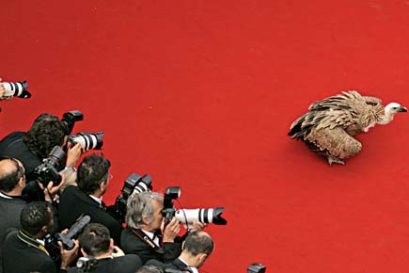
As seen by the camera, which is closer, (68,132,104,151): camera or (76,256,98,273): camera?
(76,256,98,273): camera

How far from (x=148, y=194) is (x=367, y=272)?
1.85 meters

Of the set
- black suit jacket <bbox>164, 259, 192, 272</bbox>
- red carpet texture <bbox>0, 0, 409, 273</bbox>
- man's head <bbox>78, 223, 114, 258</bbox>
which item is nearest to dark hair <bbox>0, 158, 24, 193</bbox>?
man's head <bbox>78, 223, 114, 258</bbox>

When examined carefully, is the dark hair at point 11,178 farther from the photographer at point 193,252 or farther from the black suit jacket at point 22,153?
the photographer at point 193,252

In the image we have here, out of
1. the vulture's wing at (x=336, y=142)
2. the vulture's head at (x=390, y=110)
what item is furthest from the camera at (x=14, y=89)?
the vulture's head at (x=390, y=110)

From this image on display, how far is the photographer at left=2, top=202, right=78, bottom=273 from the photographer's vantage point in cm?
568

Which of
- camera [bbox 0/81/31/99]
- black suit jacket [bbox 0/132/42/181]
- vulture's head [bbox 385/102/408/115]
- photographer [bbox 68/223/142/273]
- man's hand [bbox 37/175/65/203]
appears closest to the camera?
photographer [bbox 68/223/142/273]

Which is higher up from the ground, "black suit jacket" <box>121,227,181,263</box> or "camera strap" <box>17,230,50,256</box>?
"black suit jacket" <box>121,227,181,263</box>

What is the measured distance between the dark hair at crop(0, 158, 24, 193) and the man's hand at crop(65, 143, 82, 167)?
0.64 metres

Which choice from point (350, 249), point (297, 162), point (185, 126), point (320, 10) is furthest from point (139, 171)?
point (320, 10)

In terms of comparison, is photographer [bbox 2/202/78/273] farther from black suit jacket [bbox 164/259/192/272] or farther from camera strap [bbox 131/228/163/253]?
black suit jacket [bbox 164/259/192/272]

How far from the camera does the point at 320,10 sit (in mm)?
9109

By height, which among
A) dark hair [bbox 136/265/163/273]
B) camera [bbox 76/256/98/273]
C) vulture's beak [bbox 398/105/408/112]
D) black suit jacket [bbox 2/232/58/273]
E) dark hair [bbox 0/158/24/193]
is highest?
vulture's beak [bbox 398/105/408/112]

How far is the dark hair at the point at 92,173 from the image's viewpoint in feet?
20.4

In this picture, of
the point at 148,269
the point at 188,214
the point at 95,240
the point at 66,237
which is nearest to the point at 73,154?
the point at 188,214
